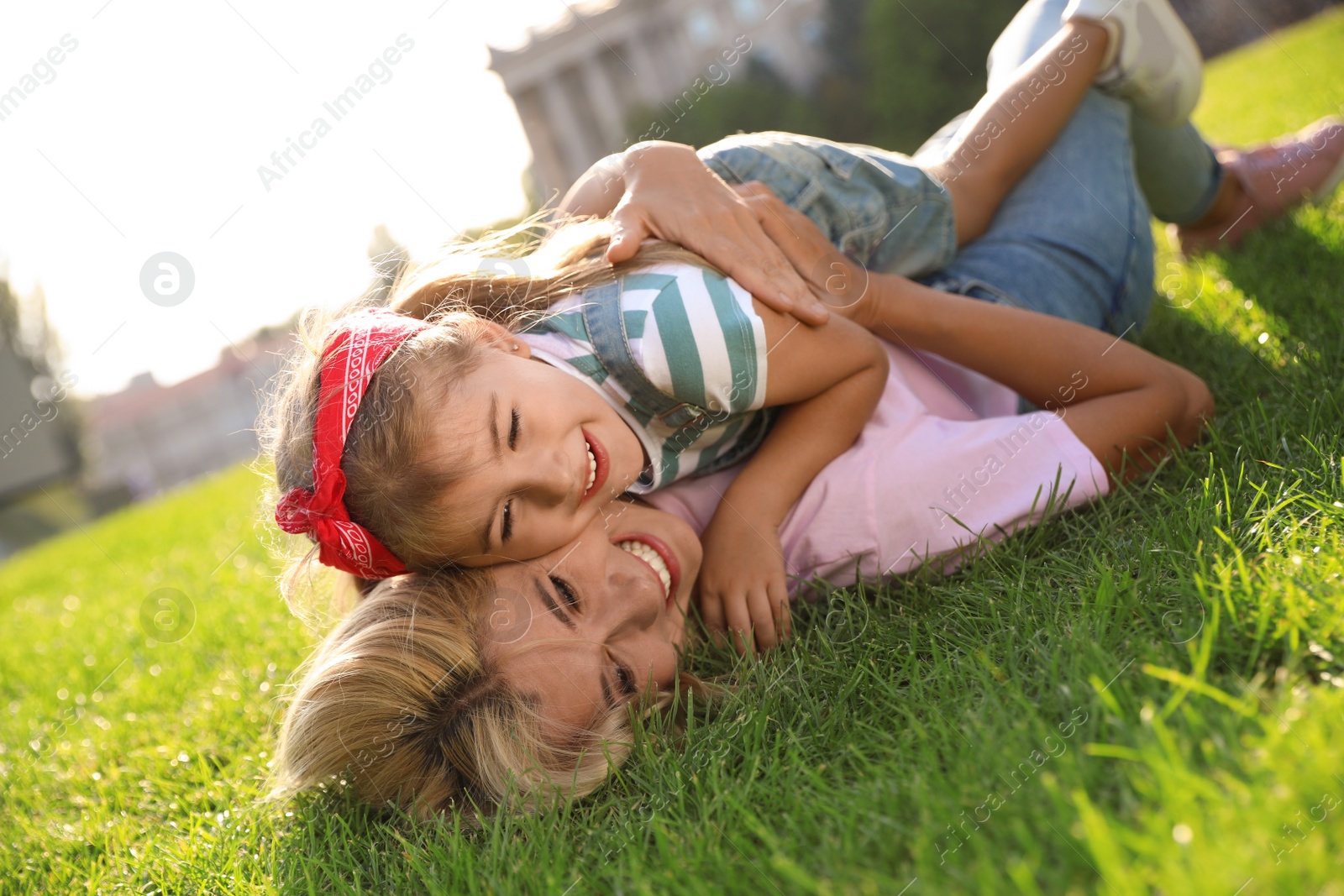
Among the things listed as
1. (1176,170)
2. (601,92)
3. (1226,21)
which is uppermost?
(1176,170)

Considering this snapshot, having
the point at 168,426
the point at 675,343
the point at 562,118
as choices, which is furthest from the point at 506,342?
the point at 168,426

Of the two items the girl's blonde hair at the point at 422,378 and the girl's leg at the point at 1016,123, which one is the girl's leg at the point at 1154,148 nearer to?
the girl's leg at the point at 1016,123

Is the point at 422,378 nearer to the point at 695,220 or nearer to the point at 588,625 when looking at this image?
the point at 588,625

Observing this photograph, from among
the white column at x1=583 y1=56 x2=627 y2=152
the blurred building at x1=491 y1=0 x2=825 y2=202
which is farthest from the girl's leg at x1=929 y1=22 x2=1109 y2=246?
the white column at x1=583 y1=56 x2=627 y2=152

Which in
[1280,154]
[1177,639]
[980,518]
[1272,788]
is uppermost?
[1272,788]

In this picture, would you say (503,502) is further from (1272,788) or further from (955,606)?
(1272,788)

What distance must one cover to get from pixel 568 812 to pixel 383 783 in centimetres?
44

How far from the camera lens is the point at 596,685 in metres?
1.73

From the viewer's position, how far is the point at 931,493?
A: 6.30 ft

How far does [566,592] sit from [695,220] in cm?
87

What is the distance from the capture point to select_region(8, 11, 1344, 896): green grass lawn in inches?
35.4

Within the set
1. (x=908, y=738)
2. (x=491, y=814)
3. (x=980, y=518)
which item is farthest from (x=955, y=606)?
(x=491, y=814)

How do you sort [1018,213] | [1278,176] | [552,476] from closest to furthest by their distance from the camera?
[552,476]
[1018,213]
[1278,176]

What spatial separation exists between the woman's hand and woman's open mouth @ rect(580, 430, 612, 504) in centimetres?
43
